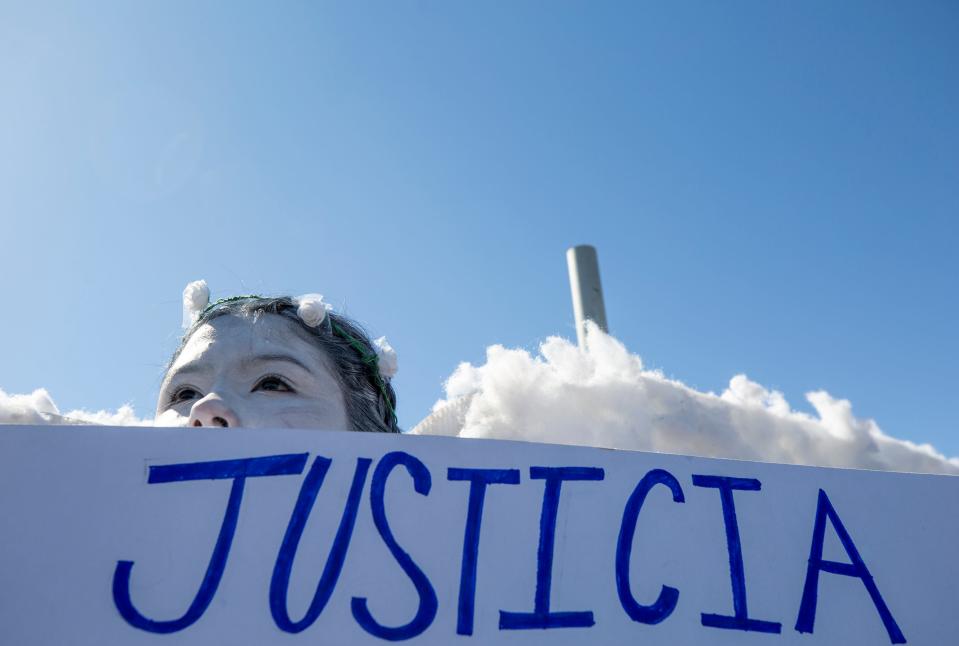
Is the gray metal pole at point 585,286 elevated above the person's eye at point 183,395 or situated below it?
above

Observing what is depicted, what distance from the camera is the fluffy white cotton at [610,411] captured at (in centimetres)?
345

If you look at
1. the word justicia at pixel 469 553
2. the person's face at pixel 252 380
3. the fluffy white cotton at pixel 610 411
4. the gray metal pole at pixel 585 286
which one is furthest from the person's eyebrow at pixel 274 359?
the gray metal pole at pixel 585 286

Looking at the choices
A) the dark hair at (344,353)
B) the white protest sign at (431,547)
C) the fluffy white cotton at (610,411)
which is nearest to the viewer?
the white protest sign at (431,547)

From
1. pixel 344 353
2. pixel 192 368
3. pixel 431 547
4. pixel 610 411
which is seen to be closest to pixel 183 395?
pixel 192 368

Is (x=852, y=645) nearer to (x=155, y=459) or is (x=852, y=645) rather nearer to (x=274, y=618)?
(x=274, y=618)

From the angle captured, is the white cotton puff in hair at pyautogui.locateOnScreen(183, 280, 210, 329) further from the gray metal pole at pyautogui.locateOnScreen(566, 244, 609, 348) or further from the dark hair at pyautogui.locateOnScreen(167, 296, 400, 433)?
the gray metal pole at pyautogui.locateOnScreen(566, 244, 609, 348)

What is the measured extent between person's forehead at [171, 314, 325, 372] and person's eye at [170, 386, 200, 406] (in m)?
0.07

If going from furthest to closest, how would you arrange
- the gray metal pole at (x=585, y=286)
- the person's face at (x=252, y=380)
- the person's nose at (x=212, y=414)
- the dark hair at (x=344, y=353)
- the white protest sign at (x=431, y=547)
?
the gray metal pole at (x=585, y=286)
the dark hair at (x=344, y=353)
the person's face at (x=252, y=380)
the person's nose at (x=212, y=414)
the white protest sign at (x=431, y=547)

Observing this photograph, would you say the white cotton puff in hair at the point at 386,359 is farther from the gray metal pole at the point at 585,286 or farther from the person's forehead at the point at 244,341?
the gray metal pole at the point at 585,286

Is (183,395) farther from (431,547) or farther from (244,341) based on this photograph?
(431,547)

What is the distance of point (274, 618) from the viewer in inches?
40.7

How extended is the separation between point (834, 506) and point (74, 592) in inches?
51.5

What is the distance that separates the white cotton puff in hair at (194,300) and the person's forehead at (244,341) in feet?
0.59

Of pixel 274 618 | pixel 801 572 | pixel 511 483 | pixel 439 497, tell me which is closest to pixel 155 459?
pixel 274 618
